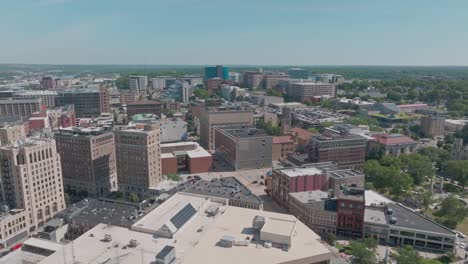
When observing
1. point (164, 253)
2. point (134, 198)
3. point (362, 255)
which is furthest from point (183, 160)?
point (362, 255)

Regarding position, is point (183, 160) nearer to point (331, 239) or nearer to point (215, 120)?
point (215, 120)

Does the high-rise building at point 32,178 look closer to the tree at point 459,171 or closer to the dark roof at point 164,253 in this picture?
the dark roof at point 164,253

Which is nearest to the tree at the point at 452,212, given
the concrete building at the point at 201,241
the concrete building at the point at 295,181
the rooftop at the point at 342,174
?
the rooftop at the point at 342,174

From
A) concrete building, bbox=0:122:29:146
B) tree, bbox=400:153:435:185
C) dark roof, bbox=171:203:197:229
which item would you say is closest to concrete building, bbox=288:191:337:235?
dark roof, bbox=171:203:197:229

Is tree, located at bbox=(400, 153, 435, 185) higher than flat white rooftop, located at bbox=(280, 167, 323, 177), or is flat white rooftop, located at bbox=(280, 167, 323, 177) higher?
flat white rooftop, located at bbox=(280, 167, 323, 177)

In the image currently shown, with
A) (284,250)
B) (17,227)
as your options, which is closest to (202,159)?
(17,227)

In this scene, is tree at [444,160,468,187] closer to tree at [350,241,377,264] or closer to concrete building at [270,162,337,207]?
concrete building at [270,162,337,207]
